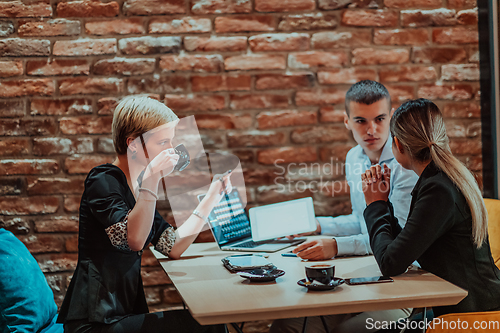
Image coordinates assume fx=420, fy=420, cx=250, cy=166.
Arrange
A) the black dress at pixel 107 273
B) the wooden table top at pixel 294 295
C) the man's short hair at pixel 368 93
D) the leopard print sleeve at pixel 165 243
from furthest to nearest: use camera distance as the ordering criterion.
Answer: the man's short hair at pixel 368 93, the leopard print sleeve at pixel 165 243, the black dress at pixel 107 273, the wooden table top at pixel 294 295

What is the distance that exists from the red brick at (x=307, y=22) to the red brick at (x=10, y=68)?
124 cm

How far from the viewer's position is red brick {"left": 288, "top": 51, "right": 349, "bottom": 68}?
2033 mm

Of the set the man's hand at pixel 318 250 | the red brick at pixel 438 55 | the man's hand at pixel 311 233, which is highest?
the red brick at pixel 438 55

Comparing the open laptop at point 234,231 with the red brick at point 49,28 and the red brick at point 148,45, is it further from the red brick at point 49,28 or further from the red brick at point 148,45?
the red brick at point 49,28

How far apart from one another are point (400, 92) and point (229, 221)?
108cm

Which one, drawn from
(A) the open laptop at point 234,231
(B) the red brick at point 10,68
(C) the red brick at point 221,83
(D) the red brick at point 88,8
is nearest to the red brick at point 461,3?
(C) the red brick at point 221,83

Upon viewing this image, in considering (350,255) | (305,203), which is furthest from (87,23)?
(350,255)

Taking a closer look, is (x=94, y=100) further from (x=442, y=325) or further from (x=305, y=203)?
(x=442, y=325)

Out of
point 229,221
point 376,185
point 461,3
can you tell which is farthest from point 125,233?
point 461,3

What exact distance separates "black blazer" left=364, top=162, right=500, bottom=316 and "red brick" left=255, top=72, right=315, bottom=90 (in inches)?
38.8

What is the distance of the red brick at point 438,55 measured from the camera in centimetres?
207

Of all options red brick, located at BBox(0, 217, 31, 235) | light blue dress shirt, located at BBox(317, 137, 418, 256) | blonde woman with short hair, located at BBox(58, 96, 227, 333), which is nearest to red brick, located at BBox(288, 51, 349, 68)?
light blue dress shirt, located at BBox(317, 137, 418, 256)

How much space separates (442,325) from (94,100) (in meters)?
1.69

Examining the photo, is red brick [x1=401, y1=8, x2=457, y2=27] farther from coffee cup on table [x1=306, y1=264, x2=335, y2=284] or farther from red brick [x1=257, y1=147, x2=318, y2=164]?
coffee cup on table [x1=306, y1=264, x2=335, y2=284]
